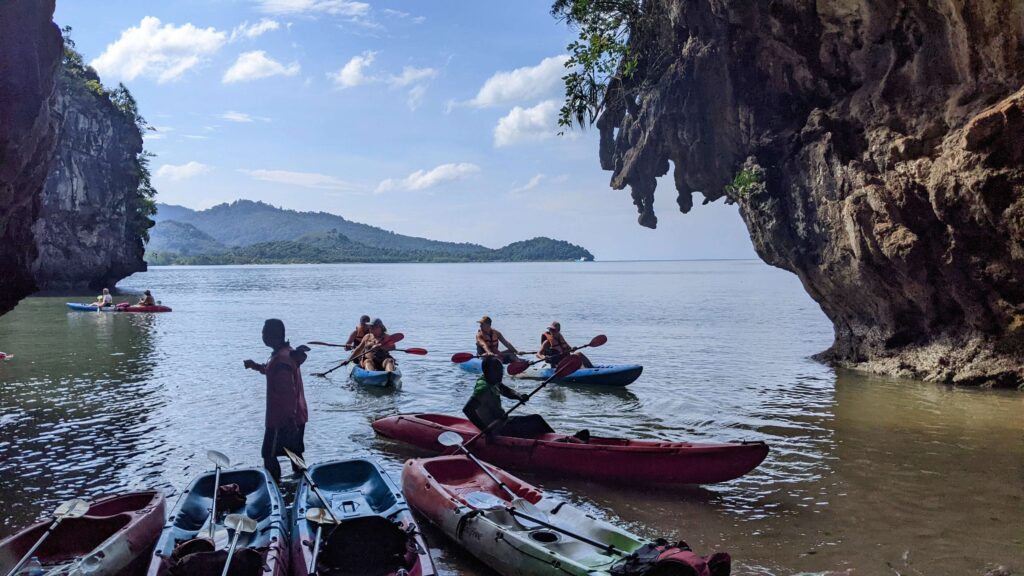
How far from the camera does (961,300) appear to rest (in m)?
13.9

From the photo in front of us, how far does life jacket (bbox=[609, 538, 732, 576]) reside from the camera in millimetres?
4926

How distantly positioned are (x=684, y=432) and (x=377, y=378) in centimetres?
705

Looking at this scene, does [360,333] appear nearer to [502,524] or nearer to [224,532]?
[224,532]

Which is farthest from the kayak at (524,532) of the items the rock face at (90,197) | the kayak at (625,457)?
the rock face at (90,197)

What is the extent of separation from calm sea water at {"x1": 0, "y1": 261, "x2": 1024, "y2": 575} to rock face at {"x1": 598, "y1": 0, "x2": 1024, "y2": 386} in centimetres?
148

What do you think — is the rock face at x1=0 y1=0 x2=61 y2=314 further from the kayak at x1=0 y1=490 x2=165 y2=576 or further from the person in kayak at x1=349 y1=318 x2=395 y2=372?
the person in kayak at x1=349 y1=318 x2=395 y2=372

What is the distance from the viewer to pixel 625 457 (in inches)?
327

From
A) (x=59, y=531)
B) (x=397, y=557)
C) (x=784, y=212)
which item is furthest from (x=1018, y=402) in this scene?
(x=59, y=531)

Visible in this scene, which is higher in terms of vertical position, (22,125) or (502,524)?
(22,125)

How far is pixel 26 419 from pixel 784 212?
56.7 feet

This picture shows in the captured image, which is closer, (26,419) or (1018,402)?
(26,419)

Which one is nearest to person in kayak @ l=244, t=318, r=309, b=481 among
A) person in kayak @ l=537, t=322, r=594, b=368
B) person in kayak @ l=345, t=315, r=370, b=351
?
person in kayak @ l=537, t=322, r=594, b=368

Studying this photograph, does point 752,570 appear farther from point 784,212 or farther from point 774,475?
point 784,212

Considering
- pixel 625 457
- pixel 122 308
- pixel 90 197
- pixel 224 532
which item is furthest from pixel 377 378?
pixel 90 197
